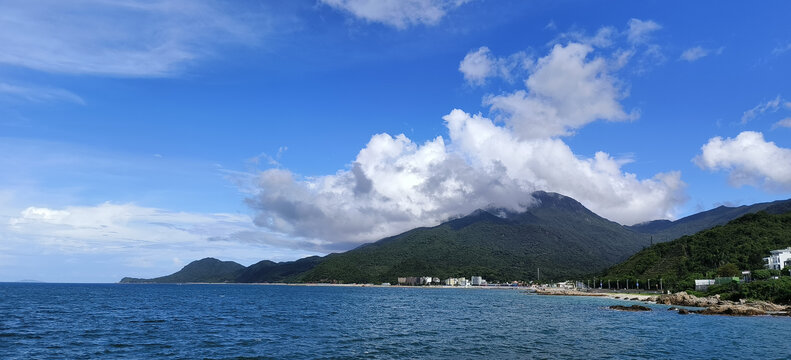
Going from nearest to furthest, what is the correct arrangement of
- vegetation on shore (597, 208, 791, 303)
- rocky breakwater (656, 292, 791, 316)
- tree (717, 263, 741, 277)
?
rocky breakwater (656, 292, 791, 316)
vegetation on shore (597, 208, 791, 303)
tree (717, 263, 741, 277)

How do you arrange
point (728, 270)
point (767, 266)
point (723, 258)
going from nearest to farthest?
point (767, 266) < point (728, 270) < point (723, 258)

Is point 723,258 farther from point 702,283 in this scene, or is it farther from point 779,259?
point 702,283

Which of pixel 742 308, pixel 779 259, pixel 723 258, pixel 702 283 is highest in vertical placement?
pixel 723 258

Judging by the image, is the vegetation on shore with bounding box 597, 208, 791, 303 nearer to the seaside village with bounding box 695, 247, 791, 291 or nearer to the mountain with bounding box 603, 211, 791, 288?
the mountain with bounding box 603, 211, 791, 288

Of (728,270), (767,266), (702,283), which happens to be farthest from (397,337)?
(767,266)

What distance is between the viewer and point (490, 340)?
53188mm

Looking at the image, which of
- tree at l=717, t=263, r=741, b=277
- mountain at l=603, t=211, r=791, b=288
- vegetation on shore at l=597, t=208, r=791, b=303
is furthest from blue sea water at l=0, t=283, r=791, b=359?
mountain at l=603, t=211, r=791, b=288

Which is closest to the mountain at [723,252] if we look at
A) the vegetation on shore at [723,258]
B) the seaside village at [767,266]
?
the vegetation on shore at [723,258]

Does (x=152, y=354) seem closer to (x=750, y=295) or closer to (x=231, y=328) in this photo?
(x=231, y=328)

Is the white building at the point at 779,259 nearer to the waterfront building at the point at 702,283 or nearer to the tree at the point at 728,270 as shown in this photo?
the tree at the point at 728,270

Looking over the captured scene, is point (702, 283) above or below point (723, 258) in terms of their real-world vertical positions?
below

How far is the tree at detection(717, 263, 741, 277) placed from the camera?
147550 millimetres

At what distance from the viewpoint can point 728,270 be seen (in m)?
150

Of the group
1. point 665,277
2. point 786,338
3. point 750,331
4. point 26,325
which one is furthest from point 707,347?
point 665,277
